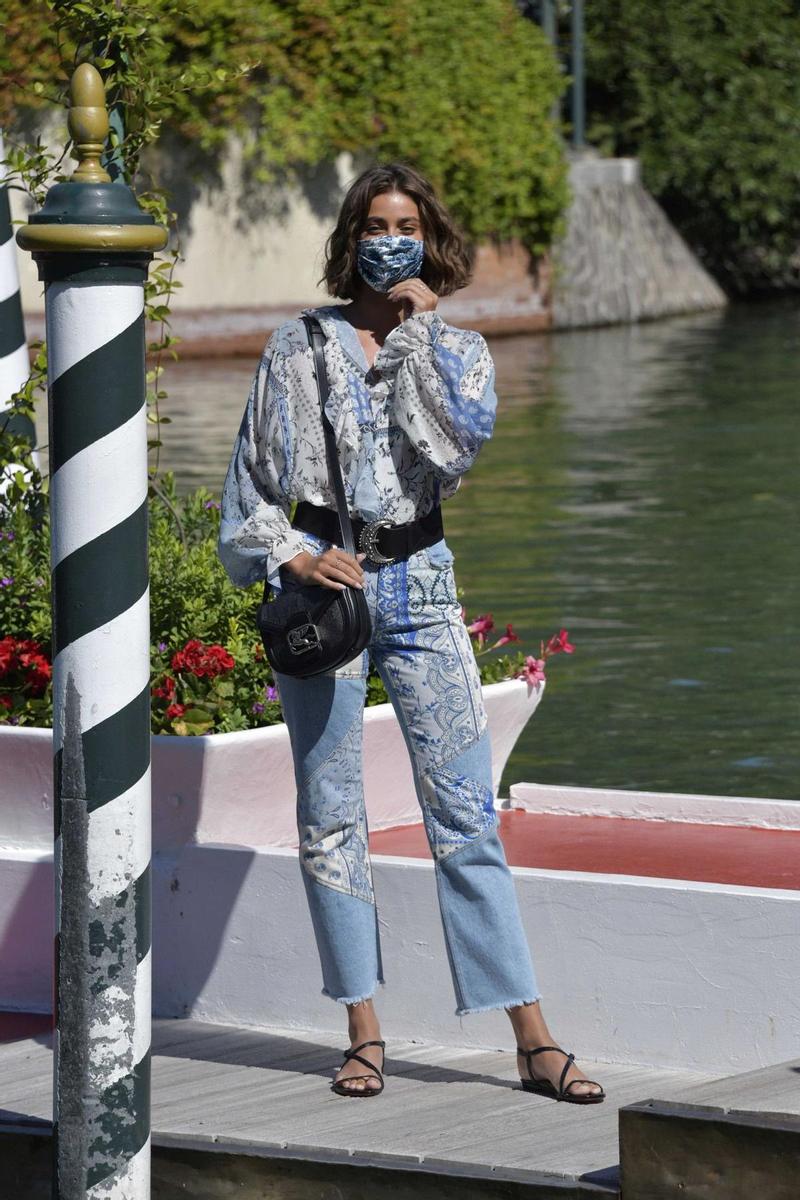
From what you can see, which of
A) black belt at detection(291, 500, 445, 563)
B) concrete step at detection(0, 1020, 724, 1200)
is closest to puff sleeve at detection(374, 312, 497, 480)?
black belt at detection(291, 500, 445, 563)

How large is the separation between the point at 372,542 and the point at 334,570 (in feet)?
0.46

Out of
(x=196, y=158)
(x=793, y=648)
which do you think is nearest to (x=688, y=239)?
(x=196, y=158)

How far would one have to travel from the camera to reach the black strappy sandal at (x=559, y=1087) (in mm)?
4551

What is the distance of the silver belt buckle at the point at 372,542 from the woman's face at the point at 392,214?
595 mm

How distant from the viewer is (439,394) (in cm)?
454

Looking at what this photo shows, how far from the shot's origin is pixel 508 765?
8680mm

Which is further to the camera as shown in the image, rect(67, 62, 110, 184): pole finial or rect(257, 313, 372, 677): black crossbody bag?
rect(257, 313, 372, 677): black crossbody bag

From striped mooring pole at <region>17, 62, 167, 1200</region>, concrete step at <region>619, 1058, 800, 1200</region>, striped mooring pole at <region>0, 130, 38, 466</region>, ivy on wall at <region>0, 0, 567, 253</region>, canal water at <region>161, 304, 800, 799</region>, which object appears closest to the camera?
concrete step at <region>619, 1058, 800, 1200</region>

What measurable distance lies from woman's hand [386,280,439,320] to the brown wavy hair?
Result: 0.09 metres

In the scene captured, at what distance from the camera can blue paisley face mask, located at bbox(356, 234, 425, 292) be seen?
15.2 feet

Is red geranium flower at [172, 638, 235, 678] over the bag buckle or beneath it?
beneath

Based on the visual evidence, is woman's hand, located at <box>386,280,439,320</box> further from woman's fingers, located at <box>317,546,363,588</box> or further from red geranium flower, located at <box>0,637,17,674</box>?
red geranium flower, located at <box>0,637,17,674</box>

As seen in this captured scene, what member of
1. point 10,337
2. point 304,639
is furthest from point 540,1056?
point 10,337

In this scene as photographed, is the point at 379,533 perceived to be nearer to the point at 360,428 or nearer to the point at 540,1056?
the point at 360,428
